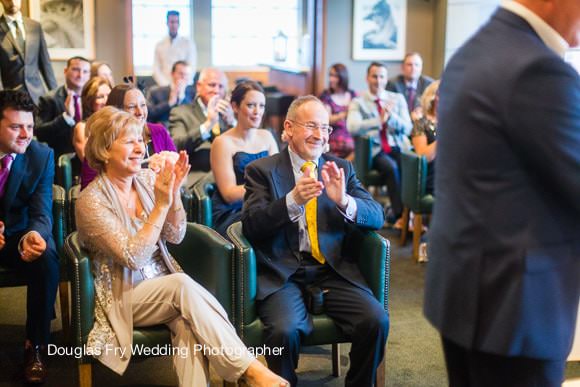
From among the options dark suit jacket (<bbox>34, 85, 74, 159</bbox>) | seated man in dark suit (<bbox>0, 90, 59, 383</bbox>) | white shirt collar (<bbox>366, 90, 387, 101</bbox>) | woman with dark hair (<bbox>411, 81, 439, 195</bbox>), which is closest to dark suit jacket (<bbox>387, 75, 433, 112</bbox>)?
white shirt collar (<bbox>366, 90, 387, 101</bbox>)

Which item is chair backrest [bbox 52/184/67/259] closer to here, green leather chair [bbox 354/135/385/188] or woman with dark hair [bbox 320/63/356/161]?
green leather chair [bbox 354/135/385/188]

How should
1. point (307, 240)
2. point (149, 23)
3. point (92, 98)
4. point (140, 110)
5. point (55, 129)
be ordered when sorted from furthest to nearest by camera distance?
point (149, 23) < point (55, 129) < point (92, 98) < point (140, 110) < point (307, 240)

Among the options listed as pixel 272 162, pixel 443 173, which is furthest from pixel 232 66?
pixel 443 173

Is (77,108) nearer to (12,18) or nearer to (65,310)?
(12,18)

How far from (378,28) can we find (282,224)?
6.86 meters

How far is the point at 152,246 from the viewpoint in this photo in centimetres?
290

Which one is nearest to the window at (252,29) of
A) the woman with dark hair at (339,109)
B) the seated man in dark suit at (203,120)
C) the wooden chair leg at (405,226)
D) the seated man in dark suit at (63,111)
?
the woman with dark hair at (339,109)

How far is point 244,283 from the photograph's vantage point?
9.81 feet

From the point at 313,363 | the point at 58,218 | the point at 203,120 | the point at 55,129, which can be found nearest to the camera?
the point at 313,363

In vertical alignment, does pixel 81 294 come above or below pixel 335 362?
above

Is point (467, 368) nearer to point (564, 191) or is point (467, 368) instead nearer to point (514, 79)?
point (564, 191)

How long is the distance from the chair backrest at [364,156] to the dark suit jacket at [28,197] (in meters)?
3.17

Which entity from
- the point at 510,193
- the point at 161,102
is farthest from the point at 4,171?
the point at 161,102

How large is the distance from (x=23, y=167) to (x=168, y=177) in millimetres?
1031
